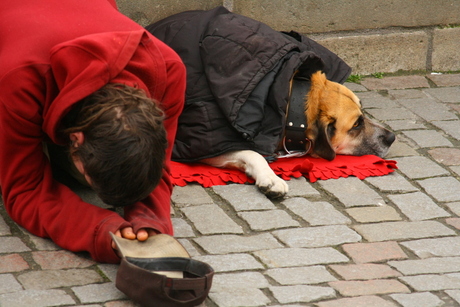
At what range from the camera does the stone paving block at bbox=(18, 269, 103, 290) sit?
2.94m

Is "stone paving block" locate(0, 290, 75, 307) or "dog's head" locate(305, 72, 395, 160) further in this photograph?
"dog's head" locate(305, 72, 395, 160)

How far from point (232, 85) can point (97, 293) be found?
1.80m

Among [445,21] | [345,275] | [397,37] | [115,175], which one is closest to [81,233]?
[115,175]

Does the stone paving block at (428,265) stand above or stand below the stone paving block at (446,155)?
below

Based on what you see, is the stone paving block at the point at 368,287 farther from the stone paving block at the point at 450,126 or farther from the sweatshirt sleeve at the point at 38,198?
the stone paving block at the point at 450,126

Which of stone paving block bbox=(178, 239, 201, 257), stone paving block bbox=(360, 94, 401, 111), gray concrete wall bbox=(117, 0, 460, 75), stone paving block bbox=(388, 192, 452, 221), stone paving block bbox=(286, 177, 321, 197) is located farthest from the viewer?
gray concrete wall bbox=(117, 0, 460, 75)

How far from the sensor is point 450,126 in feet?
16.9

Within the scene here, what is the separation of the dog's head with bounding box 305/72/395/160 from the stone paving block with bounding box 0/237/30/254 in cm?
206

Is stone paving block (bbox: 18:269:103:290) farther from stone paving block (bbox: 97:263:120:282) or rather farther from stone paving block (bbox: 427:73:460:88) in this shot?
stone paving block (bbox: 427:73:460:88)

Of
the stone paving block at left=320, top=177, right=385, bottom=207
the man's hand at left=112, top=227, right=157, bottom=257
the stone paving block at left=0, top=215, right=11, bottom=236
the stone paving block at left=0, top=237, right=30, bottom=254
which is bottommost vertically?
the stone paving block at left=320, top=177, right=385, bottom=207

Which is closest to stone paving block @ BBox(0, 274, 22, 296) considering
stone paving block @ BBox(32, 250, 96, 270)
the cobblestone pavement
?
the cobblestone pavement

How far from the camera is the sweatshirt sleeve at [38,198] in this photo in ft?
9.78

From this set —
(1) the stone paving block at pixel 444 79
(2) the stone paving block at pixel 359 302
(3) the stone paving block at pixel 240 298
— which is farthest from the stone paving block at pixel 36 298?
(1) the stone paving block at pixel 444 79

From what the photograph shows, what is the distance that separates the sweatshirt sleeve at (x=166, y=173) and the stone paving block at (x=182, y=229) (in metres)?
0.25
